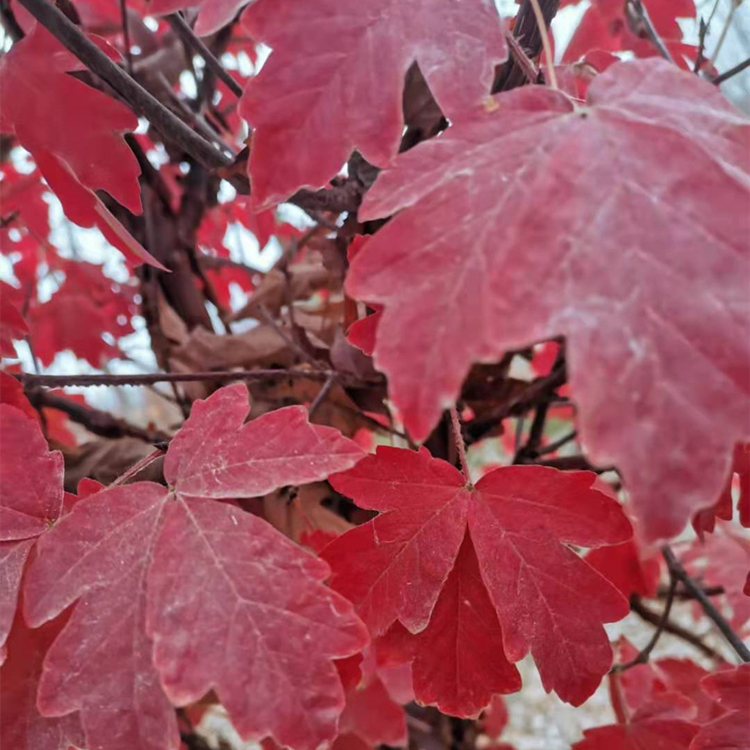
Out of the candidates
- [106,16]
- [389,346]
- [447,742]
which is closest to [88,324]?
[106,16]

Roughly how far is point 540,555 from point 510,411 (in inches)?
12.2

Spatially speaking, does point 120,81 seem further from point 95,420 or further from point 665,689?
point 665,689

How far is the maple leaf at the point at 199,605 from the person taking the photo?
310 millimetres

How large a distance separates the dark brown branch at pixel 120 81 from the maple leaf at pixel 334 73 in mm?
115

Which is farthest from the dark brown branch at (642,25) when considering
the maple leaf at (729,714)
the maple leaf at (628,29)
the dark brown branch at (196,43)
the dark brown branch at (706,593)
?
the dark brown branch at (706,593)

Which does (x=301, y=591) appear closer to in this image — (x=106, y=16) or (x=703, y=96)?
(x=703, y=96)

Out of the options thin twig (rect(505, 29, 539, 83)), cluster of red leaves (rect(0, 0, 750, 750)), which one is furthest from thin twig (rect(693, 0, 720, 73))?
thin twig (rect(505, 29, 539, 83))

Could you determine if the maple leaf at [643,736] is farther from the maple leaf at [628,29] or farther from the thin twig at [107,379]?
the maple leaf at [628,29]

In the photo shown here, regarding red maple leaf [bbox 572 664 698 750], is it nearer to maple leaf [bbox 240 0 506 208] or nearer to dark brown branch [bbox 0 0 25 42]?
maple leaf [bbox 240 0 506 208]

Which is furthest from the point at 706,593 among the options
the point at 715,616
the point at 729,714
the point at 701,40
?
the point at 701,40

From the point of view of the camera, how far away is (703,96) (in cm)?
32

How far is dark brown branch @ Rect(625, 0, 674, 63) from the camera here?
0.58m

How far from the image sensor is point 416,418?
0.25 meters

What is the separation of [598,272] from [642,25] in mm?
502
